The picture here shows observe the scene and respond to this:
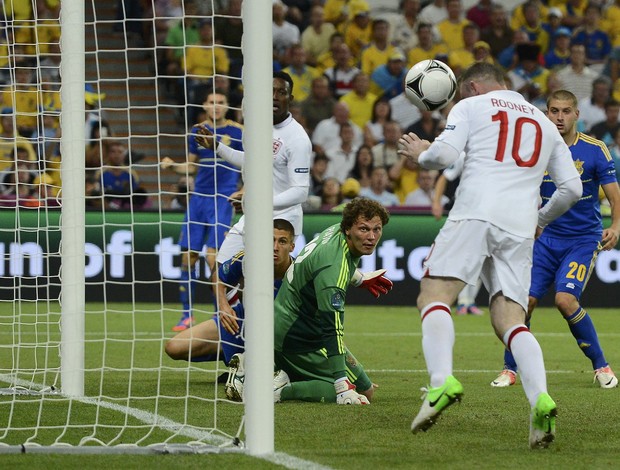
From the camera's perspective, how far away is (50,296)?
30.1ft

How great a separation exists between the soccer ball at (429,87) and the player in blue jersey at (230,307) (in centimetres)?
142

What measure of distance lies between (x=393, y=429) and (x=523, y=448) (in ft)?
2.72

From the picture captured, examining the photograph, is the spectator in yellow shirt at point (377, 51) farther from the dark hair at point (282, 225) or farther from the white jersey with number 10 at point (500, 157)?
the white jersey with number 10 at point (500, 157)

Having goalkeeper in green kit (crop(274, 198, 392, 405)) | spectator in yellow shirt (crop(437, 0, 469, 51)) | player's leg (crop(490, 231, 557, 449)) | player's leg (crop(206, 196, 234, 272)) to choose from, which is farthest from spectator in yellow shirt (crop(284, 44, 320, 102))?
player's leg (crop(490, 231, 557, 449))

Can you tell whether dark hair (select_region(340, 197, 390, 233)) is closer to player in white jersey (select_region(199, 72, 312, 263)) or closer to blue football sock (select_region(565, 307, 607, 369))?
player in white jersey (select_region(199, 72, 312, 263))

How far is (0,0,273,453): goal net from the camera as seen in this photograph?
636 centimetres

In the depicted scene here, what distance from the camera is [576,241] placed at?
9.09 m

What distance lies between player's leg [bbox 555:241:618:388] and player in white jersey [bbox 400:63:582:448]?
290cm

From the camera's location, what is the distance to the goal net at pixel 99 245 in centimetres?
636

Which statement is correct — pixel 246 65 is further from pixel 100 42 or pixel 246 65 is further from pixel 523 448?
pixel 100 42

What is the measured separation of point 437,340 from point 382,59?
1490 centimetres

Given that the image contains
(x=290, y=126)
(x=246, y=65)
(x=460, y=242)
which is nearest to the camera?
(x=246, y=65)

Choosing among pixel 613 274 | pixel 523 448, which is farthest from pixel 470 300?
pixel 523 448

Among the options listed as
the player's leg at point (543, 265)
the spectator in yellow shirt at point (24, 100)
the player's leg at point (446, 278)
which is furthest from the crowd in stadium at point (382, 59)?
the player's leg at point (446, 278)
